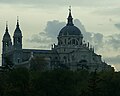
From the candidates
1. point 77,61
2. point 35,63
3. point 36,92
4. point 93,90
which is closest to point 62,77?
point 36,92

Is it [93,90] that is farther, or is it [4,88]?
[4,88]

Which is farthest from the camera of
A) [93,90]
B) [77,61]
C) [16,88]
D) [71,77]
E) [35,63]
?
[77,61]

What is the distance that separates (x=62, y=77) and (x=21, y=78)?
28.7ft

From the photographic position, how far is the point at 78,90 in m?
105

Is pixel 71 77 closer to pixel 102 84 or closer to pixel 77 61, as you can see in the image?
pixel 102 84

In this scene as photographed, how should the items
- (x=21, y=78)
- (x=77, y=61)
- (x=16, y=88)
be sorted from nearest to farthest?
(x=16, y=88), (x=21, y=78), (x=77, y=61)

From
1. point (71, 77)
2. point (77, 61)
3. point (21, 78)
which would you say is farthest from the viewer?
point (77, 61)

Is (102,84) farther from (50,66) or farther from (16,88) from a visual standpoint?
(50,66)

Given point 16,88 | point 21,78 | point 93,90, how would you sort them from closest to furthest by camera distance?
point 93,90 → point 16,88 → point 21,78

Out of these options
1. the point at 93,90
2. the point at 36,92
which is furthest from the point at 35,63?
the point at 93,90

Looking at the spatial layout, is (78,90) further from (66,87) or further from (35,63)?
(35,63)

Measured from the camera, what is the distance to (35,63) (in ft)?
604

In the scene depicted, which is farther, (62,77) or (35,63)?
(35,63)

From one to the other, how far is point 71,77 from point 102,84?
9598 mm
